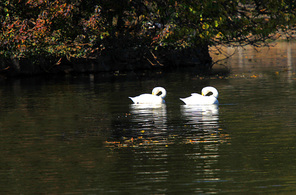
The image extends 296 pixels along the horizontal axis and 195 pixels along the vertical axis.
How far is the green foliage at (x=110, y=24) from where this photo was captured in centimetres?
A: 3116

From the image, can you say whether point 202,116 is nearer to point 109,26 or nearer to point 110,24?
point 109,26

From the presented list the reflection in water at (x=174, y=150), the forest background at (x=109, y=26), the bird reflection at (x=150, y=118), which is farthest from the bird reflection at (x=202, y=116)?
the forest background at (x=109, y=26)

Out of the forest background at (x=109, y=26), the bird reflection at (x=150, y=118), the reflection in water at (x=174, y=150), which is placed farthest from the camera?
the forest background at (x=109, y=26)

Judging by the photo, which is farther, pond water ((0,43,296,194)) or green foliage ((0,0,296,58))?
green foliage ((0,0,296,58))

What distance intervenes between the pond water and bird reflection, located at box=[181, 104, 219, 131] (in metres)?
0.03

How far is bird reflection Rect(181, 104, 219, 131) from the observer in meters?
16.9

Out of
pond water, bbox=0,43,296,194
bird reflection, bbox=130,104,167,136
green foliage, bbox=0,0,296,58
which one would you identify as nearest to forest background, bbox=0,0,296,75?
green foliage, bbox=0,0,296,58

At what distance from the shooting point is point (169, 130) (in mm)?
16438

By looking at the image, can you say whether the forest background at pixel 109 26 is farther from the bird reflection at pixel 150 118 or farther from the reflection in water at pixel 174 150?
the reflection in water at pixel 174 150

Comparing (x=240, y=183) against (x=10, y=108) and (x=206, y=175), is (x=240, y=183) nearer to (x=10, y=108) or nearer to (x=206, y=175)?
(x=206, y=175)

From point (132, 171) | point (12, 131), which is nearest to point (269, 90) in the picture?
point (12, 131)

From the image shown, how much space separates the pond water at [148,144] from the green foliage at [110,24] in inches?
193

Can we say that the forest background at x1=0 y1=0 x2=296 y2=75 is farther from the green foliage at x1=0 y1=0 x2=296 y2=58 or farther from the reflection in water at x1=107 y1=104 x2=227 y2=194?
the reflection in water at x1=107 y1=104 x2=227 y2=194

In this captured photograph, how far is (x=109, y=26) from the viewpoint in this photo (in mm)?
35156
